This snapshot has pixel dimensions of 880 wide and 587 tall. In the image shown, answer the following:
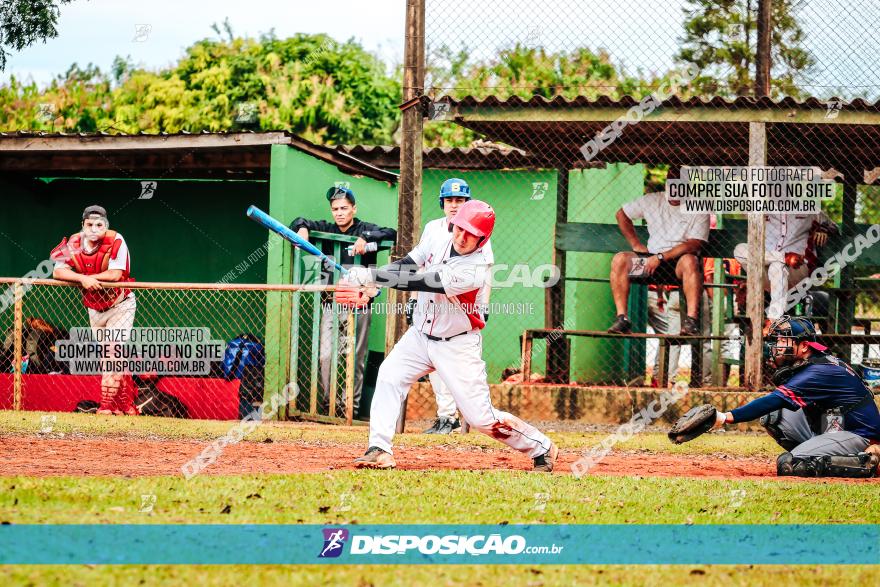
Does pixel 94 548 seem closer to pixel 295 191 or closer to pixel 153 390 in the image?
pixel 153 390

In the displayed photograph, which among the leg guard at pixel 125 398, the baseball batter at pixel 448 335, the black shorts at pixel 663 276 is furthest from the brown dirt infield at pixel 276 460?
the black shorts at pixel 663 276

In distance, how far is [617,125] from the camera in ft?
37.0

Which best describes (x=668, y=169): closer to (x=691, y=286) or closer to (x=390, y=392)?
(x=691, y=286)

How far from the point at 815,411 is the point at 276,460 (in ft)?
12.8

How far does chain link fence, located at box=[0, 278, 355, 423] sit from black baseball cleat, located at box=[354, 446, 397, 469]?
308 cm

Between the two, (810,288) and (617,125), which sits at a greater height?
(617,125)

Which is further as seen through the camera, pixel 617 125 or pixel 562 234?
pixel 562 234

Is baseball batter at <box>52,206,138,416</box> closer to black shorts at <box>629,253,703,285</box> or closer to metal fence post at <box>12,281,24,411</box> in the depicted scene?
metal fence post at <box>12,281,24,411</box>

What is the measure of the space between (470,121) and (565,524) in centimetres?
607

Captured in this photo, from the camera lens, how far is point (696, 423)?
7625 mm

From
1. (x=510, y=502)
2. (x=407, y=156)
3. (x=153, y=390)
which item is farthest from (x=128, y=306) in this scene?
(x=510, y=502)

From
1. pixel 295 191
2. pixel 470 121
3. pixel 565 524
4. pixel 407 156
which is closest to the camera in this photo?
pixel 565 524

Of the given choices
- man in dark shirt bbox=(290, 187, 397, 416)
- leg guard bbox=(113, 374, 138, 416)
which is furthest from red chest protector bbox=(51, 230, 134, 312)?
man in dark shirt bbox=(290, 187, 397, 416)

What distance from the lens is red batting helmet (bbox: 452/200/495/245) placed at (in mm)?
7062
